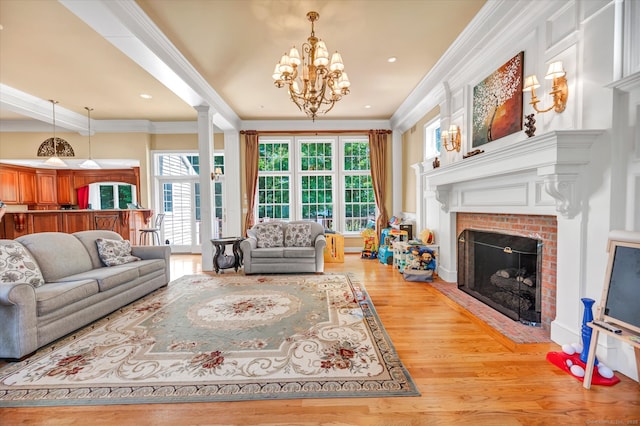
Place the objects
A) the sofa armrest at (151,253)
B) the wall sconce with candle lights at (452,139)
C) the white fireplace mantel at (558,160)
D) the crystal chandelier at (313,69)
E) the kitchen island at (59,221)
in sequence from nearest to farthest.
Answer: the white fireplace mantel at (558,160) < the crystal chandelier at (313,69) < the wall sconce with candle lights at (452,139) < the sofa armrest at (151,253) < the kitchen island at (59,221)

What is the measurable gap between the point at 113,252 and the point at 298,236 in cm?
285

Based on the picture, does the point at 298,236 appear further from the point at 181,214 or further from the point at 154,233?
the point at 154,233

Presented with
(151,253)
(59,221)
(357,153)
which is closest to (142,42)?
(151,253)

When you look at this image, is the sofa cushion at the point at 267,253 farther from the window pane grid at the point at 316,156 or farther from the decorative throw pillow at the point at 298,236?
the window pane grid at the point at 316,156

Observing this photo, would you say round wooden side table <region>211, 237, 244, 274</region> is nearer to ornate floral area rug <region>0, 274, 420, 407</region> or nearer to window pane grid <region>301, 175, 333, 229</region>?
ornate floral area rug <region>0, 274, 420, 407</region>

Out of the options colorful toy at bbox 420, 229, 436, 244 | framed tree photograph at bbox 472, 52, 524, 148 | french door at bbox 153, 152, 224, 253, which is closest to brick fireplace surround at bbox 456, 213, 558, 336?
framed tree photograph at bbox 472, 52, 524, 148

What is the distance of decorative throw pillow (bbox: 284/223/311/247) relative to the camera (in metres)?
5.40

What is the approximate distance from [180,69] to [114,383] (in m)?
3.81

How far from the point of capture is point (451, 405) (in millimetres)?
1765

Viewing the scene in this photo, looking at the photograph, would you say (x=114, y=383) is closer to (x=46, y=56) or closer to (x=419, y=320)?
(x=419, y=320)

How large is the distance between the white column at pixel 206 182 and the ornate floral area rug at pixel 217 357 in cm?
188

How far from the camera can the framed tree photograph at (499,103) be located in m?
2.90

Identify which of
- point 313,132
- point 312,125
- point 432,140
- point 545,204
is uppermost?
point 312,125

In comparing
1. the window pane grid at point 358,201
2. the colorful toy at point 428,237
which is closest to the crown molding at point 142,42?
the window pane grid at point 358,201
